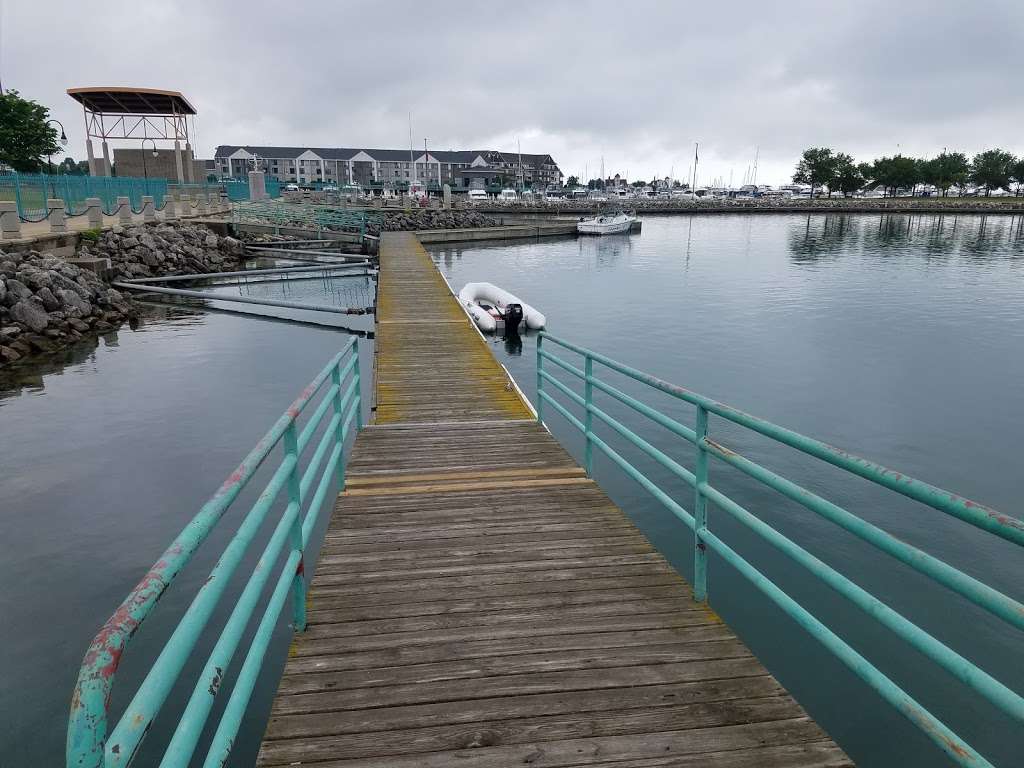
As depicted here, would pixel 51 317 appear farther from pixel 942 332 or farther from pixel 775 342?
pixel 942 332

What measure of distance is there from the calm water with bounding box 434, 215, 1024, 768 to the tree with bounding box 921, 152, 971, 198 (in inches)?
4471

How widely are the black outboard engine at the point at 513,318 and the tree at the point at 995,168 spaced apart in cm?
14510

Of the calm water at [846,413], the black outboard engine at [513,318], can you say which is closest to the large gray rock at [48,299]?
the calm water at [846,413]

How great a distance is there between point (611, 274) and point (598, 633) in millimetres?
33806

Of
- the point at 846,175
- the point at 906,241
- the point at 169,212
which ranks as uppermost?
the point at 846,175

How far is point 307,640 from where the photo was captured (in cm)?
316

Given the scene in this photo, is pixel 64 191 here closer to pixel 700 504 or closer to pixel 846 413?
pixel 846 413

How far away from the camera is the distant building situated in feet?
398

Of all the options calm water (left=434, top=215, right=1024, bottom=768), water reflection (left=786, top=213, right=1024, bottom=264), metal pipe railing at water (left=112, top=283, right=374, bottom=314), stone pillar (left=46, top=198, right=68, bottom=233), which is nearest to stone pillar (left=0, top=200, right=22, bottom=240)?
stone pillar (left=46, top=198, right=68, bottom=233)

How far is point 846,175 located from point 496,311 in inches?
5413

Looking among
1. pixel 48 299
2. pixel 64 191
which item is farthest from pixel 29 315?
pixel 64 191

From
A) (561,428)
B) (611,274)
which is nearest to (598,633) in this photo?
(561,428)

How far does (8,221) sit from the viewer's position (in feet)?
62.4

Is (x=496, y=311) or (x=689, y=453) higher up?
(x=496, y=311)
